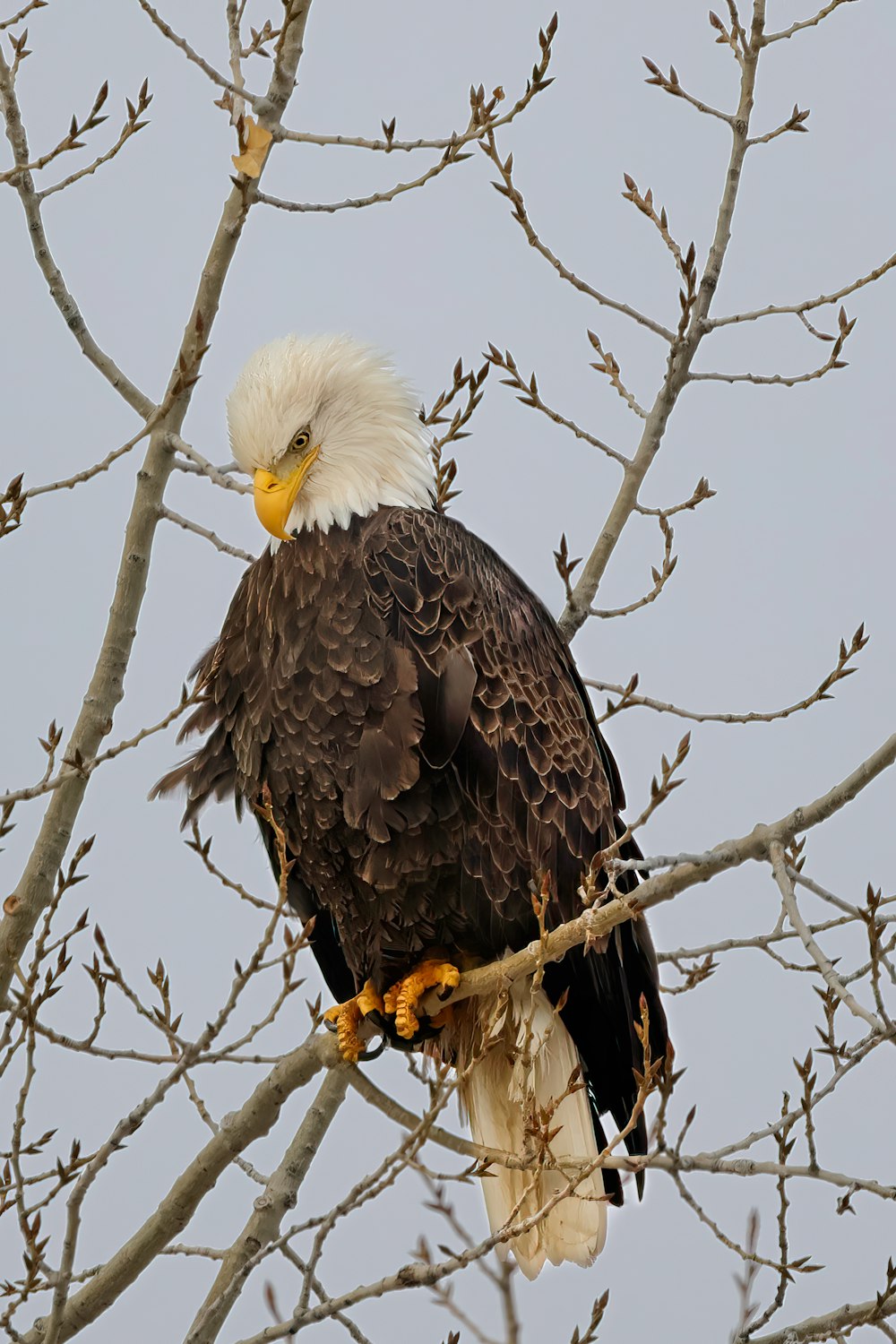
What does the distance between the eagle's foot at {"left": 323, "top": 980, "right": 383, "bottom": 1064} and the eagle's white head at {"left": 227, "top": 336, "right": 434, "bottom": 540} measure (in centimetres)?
99

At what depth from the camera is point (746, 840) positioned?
2074 millimetres

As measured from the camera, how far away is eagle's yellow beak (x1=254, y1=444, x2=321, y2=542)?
3113mm

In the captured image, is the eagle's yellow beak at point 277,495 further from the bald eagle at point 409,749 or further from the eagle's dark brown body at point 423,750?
the eagle's dark brown body at point 423,750

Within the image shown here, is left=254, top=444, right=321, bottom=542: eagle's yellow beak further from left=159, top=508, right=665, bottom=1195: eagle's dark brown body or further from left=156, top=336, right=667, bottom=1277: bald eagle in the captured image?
left=159, top=508, right=665, bottom=1195: eagle's dark brown body

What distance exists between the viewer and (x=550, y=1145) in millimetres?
3438

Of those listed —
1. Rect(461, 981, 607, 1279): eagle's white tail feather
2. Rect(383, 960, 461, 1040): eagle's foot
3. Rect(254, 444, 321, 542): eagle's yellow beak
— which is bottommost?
Rect(461, 981, 607, 1279): eagle's white tail feather

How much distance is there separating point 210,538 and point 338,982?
1187 millimetres

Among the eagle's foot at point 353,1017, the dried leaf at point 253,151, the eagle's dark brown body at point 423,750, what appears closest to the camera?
the dried leaf at point 253,151

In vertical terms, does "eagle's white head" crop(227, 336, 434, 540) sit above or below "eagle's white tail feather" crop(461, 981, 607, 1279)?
above

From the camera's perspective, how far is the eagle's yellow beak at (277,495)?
3.11 m

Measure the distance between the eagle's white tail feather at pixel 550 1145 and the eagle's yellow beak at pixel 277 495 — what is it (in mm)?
1174

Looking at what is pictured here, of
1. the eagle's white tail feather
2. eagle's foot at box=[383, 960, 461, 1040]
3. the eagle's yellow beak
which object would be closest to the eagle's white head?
the eagle's yellow beak

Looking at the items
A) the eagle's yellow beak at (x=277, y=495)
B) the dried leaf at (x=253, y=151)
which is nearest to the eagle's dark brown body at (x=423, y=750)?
the eagle's yellow beak at (x=277, y=495)

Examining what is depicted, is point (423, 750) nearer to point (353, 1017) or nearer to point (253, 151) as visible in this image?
point (353, 1017)
